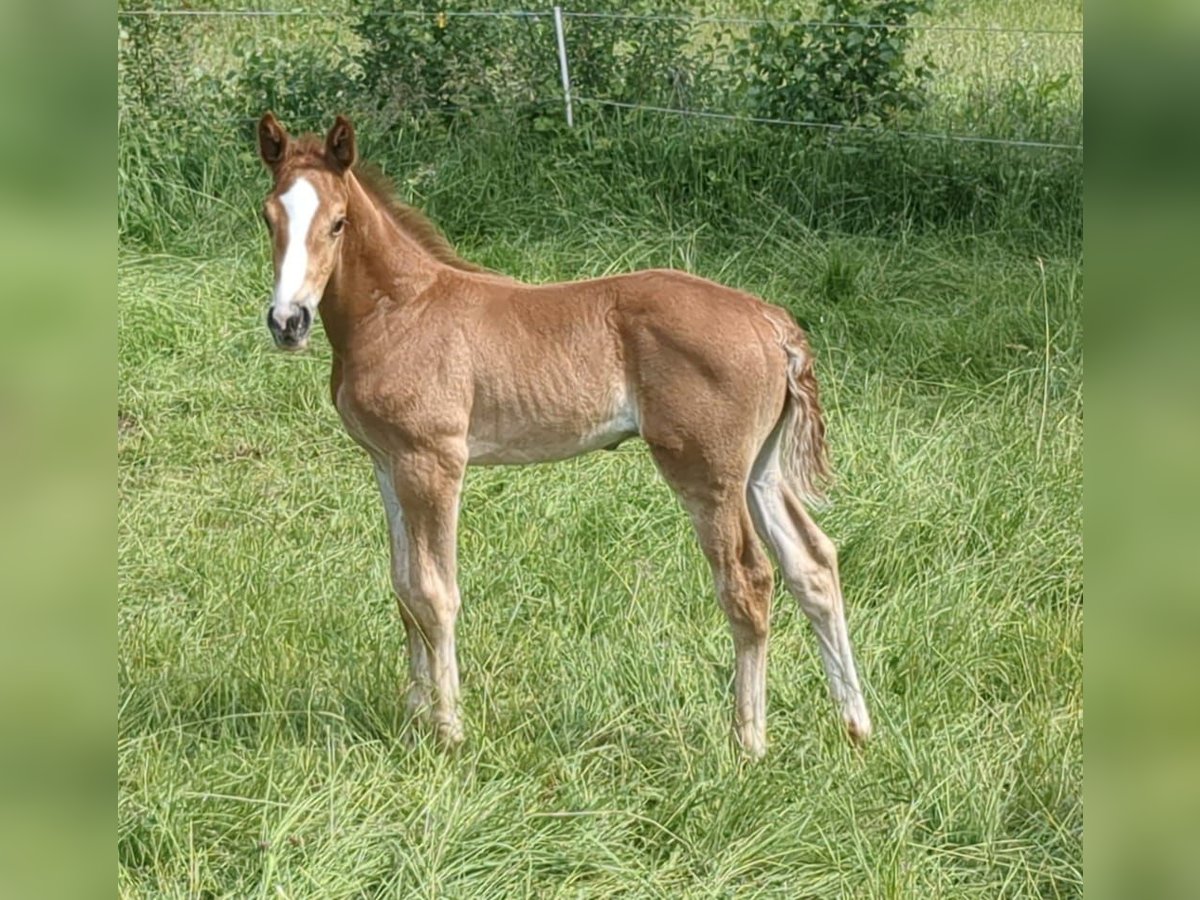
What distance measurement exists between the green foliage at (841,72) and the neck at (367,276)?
4428 millimetres

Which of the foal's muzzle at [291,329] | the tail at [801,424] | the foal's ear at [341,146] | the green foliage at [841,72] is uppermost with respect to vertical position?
the foal's ear at [341,146]

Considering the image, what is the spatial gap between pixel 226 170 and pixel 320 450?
6.85 ft

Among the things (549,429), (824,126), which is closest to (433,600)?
(549,429)

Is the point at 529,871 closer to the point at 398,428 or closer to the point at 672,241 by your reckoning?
the point at 398,428

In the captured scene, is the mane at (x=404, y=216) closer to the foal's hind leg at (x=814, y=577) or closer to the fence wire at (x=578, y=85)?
the foal's hind leg at (x=814, y=577)

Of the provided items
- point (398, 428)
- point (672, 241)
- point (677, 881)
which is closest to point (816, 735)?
point (677, 881)

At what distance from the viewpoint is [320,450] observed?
5875mm

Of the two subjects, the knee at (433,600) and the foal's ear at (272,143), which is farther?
the knee at (433,600)

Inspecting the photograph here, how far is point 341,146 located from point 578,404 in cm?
82

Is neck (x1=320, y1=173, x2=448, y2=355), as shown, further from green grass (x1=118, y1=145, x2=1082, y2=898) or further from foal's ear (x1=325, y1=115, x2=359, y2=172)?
green grass (x1=118, y1=145, x2=1082, y2=898)

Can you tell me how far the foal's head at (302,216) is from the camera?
9.74 ft

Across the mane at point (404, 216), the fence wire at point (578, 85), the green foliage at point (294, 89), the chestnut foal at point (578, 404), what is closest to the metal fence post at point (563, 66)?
the fence wire at point (578, 85)

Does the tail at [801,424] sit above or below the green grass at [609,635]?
above

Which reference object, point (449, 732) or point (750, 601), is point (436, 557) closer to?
point (449, 732)
